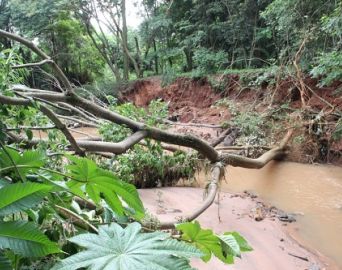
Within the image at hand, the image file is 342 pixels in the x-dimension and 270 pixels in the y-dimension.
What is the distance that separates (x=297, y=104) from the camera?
32.3ft

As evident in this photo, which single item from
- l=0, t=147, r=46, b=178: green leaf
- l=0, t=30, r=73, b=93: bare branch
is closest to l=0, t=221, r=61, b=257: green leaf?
l=0, t=147, r=46, b=178: green leaf

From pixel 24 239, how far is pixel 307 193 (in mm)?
6420

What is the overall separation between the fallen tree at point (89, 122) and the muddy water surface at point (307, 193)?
0.75 metres

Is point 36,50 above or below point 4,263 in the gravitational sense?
above

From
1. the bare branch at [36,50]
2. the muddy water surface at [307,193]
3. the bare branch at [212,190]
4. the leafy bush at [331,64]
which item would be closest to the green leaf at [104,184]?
the bare branch at [36,50]

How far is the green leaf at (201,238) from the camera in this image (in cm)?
101

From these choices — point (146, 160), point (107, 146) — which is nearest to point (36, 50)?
point (107, 146)

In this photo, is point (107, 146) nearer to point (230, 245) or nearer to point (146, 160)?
point (230, 245)

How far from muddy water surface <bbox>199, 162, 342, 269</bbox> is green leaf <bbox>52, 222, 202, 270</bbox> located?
13.0 ft

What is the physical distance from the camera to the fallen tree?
6.30ft

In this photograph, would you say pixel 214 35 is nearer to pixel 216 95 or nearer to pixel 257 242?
pixel 216 95

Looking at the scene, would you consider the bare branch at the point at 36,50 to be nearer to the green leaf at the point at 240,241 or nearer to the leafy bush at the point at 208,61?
the green leaf at the point at 240,241

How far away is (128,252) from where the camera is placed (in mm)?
759

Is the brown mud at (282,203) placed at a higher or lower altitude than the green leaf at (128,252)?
lower
